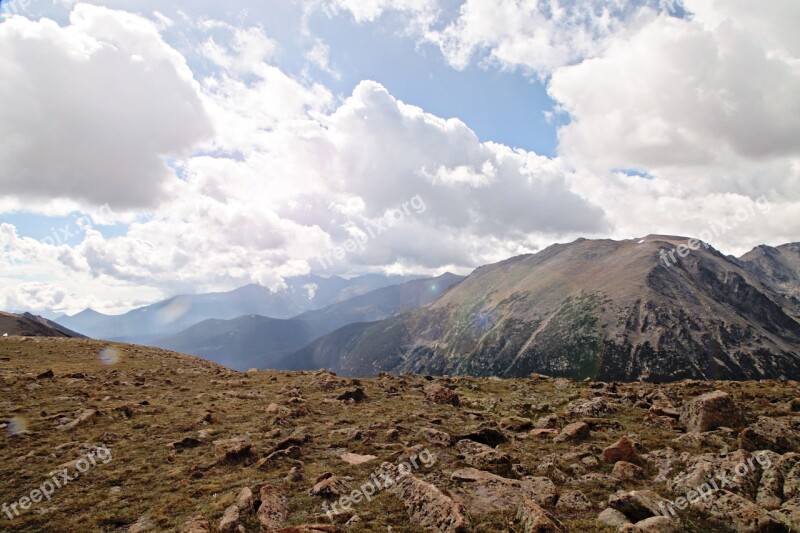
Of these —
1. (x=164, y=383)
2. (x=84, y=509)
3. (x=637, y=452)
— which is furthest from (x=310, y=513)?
(x=164, y=383)

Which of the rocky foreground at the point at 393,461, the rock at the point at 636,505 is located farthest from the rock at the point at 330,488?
the rock at the point at 636,505

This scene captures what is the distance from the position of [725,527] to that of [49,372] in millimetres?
51941

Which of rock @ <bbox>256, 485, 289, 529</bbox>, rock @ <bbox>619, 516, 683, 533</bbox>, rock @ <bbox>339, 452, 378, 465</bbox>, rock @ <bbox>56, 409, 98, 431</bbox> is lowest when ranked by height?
rock @ <bbox>339, 452, 378, 465</bbox>

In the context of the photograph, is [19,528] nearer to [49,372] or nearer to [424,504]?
[424,504]

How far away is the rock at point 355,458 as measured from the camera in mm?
20438

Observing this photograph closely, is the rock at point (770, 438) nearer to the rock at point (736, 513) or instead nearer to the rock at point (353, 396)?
the rock at point (736, 513)

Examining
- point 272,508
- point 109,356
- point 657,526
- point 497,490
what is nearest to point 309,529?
point 272,508

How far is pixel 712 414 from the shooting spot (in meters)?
23.8

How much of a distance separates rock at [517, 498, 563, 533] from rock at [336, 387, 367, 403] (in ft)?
75.9

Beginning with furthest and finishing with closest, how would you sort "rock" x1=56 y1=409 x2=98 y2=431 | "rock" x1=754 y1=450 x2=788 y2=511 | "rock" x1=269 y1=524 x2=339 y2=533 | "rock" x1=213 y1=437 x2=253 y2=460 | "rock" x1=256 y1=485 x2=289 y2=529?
"rock" x1=56 y1=409 x2=98 y2=431, "rock" x1=213 y1=437 x2=253 y2=460, "rock" x1=754 y1=450 x2=788 y2=511, "rock" x1=256 y1=485 x2=289 y2=529, "rock" x1=269 y1=524 x2=339 y2=533

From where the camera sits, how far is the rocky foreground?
14.3 metres

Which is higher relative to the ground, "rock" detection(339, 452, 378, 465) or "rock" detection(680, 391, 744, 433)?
"rock" detection(680, 391, 744, 433)

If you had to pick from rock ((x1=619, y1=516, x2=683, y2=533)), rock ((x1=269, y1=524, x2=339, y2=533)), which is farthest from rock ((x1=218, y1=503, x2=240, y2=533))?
rock ((x1=619, y1=516, x2=683, y2=533))

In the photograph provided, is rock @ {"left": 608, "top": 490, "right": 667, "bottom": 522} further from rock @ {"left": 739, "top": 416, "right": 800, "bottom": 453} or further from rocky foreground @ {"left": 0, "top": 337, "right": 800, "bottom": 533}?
rock @ {"left": 739, "top": 416, "right": 800, "bottom": 453}
